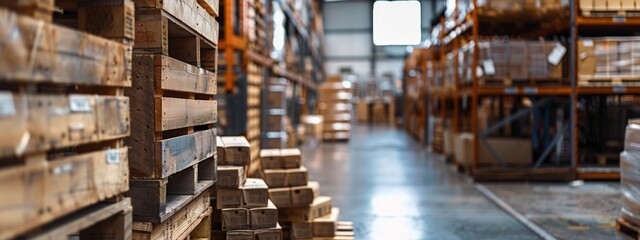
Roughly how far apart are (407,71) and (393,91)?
990 cm

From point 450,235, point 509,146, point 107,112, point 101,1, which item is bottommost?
point 450,235

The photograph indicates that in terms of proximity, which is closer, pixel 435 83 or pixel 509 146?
pixel 509 146

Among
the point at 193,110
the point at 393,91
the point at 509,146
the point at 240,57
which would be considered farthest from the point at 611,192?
the point at 393,91

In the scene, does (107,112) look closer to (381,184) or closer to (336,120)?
(381,184)

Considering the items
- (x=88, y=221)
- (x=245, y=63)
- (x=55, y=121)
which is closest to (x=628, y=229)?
(x=88, y=221)

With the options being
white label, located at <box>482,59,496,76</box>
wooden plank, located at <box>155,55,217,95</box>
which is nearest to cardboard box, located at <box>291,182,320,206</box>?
wooden plank, located at <box>155,55,217,95</box>

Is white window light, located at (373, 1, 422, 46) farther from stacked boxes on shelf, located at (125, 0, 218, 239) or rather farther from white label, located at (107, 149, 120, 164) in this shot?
white label, located at (107, 149, 120, 164)

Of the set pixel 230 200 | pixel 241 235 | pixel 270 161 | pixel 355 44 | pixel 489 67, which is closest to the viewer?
pixel 241 235

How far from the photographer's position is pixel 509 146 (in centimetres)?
970

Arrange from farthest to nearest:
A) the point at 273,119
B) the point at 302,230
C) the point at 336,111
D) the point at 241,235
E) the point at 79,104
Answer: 1. the point at 336,111
2. the point at 273,119
3. the point at 302,230
4. the point at 241,235
5. the point at 79,104

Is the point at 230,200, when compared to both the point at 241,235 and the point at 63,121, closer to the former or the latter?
the point at 241,235

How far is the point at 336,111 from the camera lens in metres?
20.0

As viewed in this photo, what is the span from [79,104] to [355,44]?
34.2 meters

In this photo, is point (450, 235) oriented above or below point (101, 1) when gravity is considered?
below
